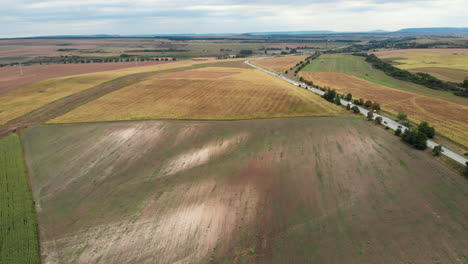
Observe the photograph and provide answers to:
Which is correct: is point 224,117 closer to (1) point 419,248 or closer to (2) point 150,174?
(2) point 150,174

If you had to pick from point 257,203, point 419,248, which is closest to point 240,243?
point 257,203

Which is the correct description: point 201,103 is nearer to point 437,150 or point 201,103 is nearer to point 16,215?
point 16,215

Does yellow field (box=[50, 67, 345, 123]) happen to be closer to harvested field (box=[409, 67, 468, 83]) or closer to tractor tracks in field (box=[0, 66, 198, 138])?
tractor tracks in field (box=[0, 66, 198, 138])

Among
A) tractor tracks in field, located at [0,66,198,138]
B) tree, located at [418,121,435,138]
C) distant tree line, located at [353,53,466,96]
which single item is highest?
distant tree line, located at [353,53,466,96]

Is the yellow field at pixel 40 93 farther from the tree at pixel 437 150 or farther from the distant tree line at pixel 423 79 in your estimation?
the distant tree line at pixel 423 79

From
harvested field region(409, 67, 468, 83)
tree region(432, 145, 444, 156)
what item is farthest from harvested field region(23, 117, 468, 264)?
harvested field region(409, 67, 468, 83)

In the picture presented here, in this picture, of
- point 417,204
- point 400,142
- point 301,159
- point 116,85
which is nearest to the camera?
point 417,204
